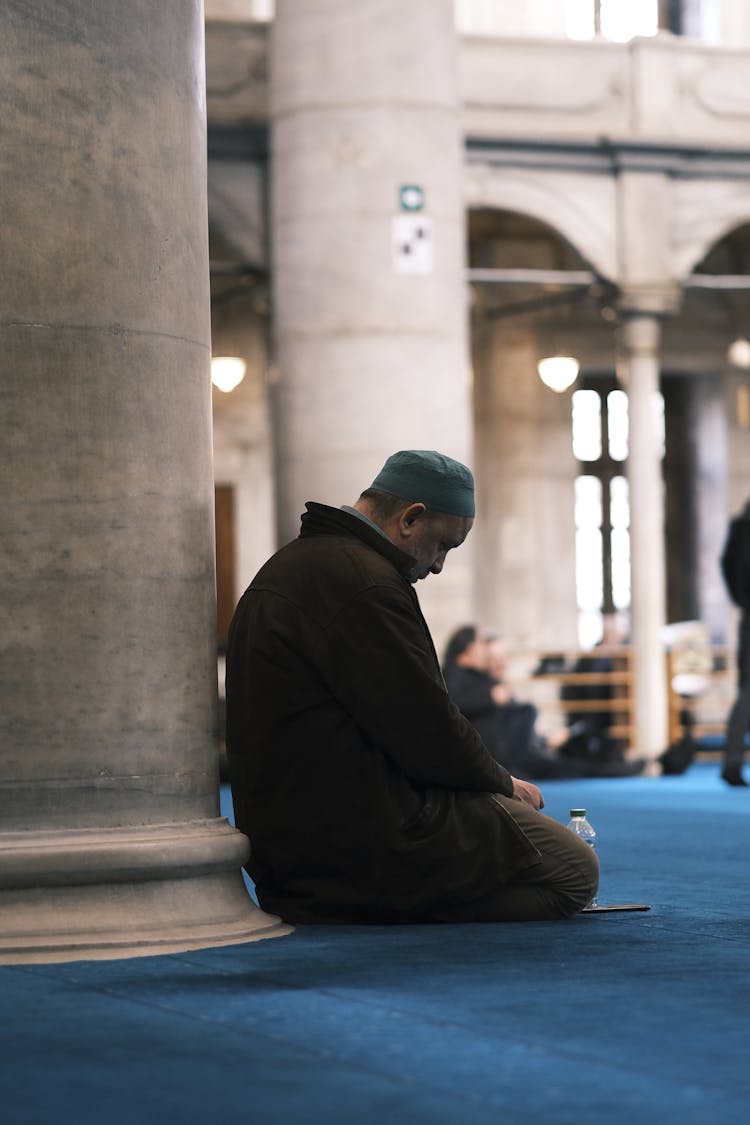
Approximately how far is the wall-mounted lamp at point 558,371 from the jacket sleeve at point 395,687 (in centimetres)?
1375

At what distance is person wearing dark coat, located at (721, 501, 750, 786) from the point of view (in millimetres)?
12773

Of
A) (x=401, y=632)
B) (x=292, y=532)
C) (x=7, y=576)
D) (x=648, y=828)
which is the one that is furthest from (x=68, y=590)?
(x=292, y=532)

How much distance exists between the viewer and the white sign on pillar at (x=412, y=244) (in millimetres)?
14617

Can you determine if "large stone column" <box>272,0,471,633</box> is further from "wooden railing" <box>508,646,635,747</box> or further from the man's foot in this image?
the man's foot

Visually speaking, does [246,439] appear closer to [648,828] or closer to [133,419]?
[648,828]

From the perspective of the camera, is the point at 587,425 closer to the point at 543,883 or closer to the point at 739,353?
the point at 739,353

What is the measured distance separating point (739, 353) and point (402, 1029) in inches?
685

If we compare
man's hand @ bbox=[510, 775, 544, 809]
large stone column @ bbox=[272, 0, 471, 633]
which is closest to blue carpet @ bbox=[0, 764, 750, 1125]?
man's hand @ bbox=[510, 775, 544, 809]

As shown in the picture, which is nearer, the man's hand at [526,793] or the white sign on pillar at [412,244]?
the man's hand at [526,793]

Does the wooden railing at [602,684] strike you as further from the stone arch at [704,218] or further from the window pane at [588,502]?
the stone arch at [704,218]

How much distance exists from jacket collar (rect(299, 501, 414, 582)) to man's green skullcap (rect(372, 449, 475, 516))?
12 centimetres

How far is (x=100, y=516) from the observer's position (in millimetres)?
4891

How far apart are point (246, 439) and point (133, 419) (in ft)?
47.6

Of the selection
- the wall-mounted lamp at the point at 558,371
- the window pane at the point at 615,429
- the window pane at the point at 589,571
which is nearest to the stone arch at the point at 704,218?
the wall-mounted lamp at the point at 558,371
